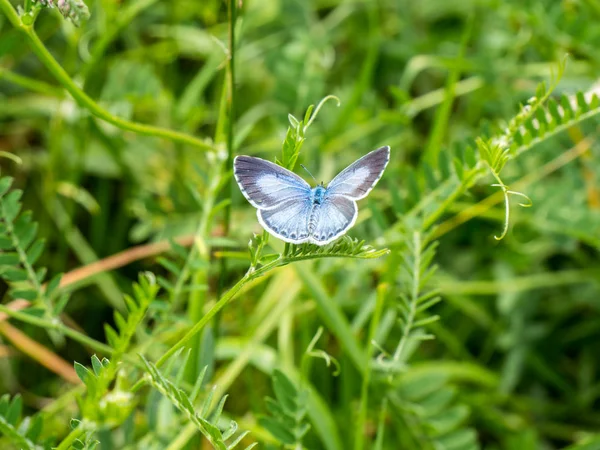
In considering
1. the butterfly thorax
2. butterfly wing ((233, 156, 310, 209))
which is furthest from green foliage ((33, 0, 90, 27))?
the butterfly thorax

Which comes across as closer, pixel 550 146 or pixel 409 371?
pixel 409 371

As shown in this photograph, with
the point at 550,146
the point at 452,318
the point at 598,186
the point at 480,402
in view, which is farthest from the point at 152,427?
the point at 598,186

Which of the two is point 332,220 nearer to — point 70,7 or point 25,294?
point 70,7

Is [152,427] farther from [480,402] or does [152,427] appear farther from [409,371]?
[480,402]

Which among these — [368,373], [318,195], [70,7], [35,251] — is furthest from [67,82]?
[368,373]

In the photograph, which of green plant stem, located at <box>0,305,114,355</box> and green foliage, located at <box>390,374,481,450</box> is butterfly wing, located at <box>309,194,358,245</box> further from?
green foliage, located at <box>390,374,481,450</box>

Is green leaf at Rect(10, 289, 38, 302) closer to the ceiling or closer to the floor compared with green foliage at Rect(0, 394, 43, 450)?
closer to the ceiling
